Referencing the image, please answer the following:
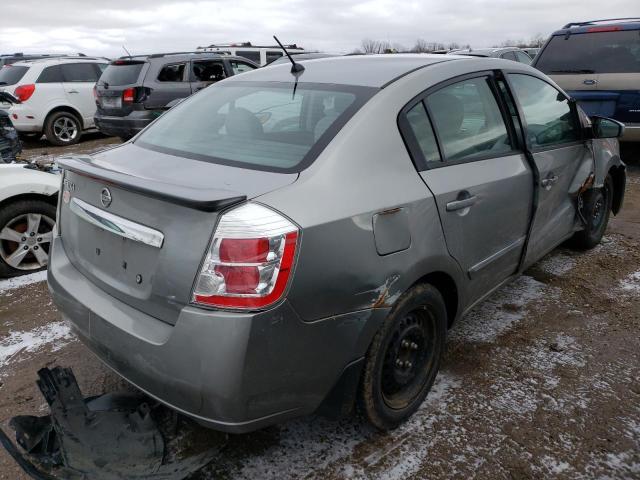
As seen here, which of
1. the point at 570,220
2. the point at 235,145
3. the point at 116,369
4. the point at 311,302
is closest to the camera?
the point at 311,302

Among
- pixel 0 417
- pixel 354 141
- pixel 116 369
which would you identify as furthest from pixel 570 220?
pixel 0 417

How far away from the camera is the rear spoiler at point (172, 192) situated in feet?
5.82

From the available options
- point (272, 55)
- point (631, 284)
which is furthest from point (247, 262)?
point (272, 55)

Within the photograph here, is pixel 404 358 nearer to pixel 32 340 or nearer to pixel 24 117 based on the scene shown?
pixel 32 340

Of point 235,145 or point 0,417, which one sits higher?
point 235,145

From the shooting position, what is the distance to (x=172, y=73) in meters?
9.49

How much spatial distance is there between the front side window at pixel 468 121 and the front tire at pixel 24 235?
3.10 meters

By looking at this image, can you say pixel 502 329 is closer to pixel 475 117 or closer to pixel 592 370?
pixel 592 370

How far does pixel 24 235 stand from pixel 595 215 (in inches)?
185

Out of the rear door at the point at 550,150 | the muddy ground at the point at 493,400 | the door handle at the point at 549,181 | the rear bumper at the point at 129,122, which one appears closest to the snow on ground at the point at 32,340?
the muddy ground at the point at 493,400

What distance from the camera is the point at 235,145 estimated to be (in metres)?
2.42

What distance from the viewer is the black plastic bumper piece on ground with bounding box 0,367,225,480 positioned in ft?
6.64

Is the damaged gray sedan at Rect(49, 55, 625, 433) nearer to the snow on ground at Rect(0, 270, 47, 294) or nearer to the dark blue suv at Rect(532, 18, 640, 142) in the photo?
the snow on ground at Rect(0, 270, 47, 294)

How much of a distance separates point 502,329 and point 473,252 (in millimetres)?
960
